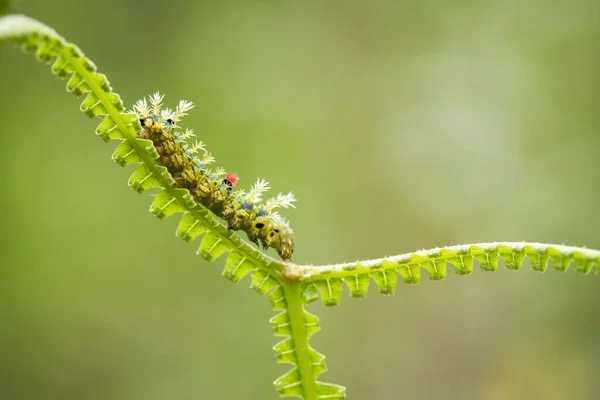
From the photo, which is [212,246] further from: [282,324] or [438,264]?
[438,264]

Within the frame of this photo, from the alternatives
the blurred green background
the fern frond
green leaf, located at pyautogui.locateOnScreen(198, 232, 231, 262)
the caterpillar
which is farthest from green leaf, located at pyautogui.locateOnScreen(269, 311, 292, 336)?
the blurred green background

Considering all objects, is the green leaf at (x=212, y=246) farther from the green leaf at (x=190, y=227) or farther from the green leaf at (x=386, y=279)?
the green leaf at (x=386, y=279)

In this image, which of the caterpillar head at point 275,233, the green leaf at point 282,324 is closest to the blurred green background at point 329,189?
the caterpillar head at point 275,233

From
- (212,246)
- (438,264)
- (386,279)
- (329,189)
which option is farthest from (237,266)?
(329,189)

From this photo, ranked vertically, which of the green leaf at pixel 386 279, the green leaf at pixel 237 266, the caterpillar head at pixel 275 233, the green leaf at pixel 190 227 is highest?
the caterpillar head at pixel 275 233

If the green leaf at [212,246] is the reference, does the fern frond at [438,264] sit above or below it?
below

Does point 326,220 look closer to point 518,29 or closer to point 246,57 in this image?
point 246,57

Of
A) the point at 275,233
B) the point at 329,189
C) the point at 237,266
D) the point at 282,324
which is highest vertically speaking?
the point at 329,189
